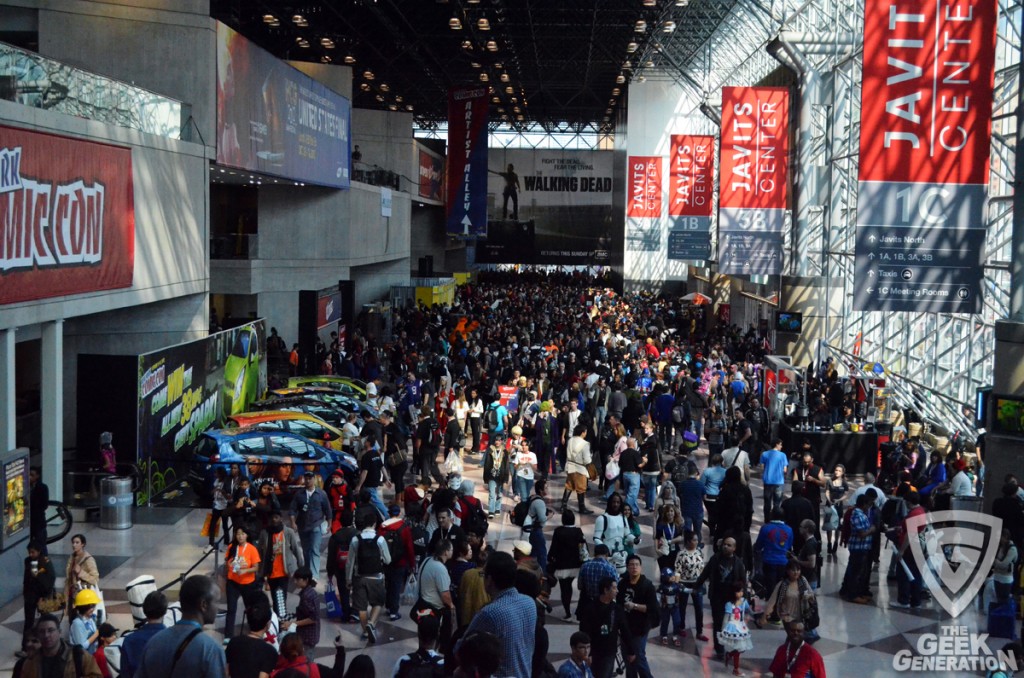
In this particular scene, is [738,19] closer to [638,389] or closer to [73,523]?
[638,389]

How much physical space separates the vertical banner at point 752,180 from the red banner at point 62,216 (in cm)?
1560

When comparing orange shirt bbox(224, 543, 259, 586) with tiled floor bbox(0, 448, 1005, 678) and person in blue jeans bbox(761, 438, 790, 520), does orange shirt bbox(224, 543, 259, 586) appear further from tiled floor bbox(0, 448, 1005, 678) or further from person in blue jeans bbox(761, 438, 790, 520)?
person in blue jeans bbox(761, 438, 790, 520)

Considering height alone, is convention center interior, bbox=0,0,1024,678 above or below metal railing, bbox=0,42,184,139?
below

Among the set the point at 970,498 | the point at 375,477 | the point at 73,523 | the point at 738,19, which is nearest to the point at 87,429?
the point at 73,523

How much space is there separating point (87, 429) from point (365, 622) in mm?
7345

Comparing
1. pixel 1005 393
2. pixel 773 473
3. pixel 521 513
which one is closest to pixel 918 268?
pixel 1005 393

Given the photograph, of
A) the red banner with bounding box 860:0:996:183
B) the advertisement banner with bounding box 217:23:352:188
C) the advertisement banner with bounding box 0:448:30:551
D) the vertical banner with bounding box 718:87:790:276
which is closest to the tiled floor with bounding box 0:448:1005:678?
the advertisement banner with bounding box 0:448:30:551

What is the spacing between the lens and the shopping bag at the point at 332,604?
11445 mm

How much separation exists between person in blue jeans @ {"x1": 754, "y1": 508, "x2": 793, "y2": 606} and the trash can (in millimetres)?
8630

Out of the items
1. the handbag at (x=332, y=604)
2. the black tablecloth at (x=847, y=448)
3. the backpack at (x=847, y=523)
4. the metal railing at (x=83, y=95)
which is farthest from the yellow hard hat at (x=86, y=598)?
the black tablecloth at (x=847, y=448)

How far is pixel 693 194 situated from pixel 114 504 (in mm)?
29021

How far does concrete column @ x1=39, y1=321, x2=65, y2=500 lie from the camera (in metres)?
14.8

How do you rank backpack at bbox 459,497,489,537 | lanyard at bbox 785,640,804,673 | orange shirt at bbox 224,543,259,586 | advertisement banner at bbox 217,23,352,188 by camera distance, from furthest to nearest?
advertisement banner at bbox 217,23,352,188 < backpack at bbox 459,497,489,537 < orange shirt at bbox 224,543,259,586 < lanyard at bbox 785,640,804,673

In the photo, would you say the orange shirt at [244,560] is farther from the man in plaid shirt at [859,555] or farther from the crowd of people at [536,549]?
the man in plaid shirt at [859,555]
